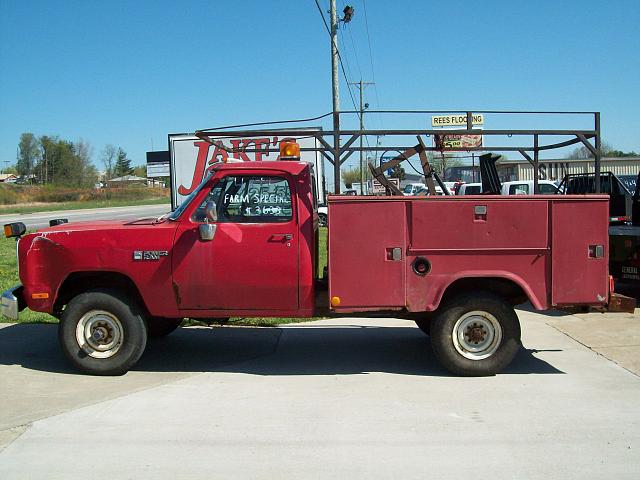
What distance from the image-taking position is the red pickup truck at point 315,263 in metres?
6.26

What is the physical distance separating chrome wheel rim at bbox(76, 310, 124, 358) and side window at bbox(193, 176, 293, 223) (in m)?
1.38

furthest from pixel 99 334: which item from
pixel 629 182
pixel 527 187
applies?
pixel 527 187

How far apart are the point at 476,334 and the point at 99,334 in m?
3.81

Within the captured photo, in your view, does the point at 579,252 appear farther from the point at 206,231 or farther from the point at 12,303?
the point at 12,303

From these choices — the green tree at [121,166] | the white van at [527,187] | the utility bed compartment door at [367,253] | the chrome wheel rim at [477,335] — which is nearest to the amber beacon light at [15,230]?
the utility bed compartment door at [367,253]

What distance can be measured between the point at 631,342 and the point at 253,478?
5634 mm

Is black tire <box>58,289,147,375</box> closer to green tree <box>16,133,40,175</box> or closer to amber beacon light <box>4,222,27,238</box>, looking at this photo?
amber beacon light <box>4,222,27,238</box>

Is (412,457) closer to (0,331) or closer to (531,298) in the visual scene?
(531,298)

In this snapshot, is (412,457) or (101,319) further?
(101,319)

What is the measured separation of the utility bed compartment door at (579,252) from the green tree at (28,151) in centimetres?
11349

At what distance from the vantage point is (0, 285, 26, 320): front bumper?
6676mm

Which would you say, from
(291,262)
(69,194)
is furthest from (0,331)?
(69,194)

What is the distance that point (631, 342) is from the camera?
789cm

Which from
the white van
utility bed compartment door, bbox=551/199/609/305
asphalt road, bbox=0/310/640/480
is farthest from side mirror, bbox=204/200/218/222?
the white van
